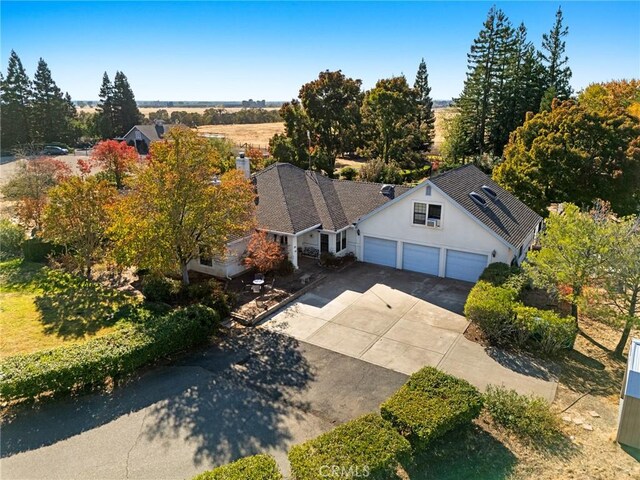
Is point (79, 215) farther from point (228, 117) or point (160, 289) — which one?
point (228, 117)

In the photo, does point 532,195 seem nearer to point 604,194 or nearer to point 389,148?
point 604,194

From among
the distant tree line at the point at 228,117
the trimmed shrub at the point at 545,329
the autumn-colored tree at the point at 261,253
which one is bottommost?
the trimmed shrub at the point at 545,329

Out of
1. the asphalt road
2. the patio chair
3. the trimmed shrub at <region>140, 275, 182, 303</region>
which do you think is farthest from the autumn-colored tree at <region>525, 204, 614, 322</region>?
the trimmed shrub at <region>140, 275, 182, 303</region>

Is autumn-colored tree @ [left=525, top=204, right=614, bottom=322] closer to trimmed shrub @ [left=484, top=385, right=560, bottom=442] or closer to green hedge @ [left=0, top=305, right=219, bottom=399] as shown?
trimmed shrub @ [left=484, top=385, right=560, bottom=442]

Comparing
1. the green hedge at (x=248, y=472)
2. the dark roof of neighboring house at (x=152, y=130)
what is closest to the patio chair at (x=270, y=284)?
the green hedge at (x=248, y=472)

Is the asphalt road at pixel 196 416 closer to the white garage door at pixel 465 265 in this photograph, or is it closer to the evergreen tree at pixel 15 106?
the white garage door at pixel 465 265

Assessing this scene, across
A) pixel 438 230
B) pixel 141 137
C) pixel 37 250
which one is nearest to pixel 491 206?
pixel 438 230
